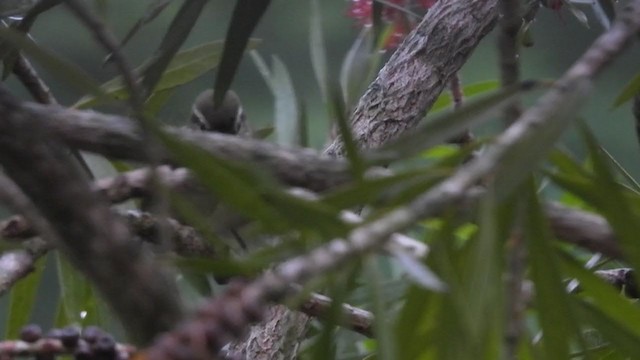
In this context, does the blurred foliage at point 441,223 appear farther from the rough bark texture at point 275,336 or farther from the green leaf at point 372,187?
the rough bark texture at point 275,336

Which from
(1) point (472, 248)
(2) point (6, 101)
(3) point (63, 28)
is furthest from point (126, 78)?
(3) point (63, 28)

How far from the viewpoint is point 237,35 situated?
1.94ft

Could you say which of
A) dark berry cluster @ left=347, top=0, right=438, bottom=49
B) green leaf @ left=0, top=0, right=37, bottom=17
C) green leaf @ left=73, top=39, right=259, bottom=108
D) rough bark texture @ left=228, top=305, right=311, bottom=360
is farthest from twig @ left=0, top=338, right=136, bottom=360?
dark berry cluster @ left=347, top=0, right=438, bottom=49

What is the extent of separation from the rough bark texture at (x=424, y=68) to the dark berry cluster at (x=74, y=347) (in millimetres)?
548

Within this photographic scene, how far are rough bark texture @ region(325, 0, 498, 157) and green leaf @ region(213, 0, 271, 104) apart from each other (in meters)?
0.40

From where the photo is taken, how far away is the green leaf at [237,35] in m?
0.58

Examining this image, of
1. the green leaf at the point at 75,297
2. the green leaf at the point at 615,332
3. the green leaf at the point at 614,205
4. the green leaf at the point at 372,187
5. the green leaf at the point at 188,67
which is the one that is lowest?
the green leaf at the point at 75,297

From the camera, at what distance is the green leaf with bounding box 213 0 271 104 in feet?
1.92

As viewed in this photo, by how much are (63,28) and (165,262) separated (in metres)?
1.58

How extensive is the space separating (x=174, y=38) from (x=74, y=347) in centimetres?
22

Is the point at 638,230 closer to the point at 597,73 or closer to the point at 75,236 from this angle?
the point at 597,73

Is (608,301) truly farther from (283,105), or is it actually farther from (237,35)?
(283,105)

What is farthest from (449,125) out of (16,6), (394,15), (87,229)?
(394,15)

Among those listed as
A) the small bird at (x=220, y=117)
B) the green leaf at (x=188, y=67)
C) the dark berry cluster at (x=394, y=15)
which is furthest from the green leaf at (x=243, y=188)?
the small bird at (x=220, y=117)
